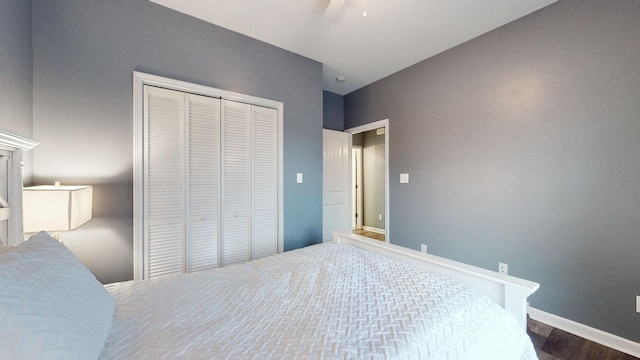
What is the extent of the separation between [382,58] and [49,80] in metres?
3.01

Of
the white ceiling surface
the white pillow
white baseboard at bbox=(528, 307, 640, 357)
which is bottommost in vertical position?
white baseboard at bbox=(528, 307, 640, 357)

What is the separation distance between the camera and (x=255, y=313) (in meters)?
0.93

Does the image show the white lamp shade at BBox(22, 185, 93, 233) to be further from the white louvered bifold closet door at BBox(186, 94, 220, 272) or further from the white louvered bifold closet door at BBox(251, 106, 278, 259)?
the white louvered bifold closet door at BBox(251, 106, 278, 259)

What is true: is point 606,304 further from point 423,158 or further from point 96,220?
point 96,220

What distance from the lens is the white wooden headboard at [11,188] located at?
1.09 m

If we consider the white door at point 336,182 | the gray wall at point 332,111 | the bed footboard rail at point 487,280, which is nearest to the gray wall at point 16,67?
the bed footboard rail at point 487,280

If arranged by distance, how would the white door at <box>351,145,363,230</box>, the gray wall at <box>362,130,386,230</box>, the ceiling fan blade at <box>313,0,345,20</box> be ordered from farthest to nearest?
the white door at <box>351,145,363,230</box>, the gray wall at <box>362,130,386,230</box>, the ceiling fan blade at <box>313,0,345,20</box>

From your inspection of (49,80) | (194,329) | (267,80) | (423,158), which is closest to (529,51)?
(423,158)

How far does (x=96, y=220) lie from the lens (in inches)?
69.5

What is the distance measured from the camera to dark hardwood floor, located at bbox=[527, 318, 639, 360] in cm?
158

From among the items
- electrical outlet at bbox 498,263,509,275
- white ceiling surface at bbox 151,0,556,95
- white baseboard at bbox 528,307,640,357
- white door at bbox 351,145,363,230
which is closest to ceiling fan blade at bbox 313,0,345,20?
white ceiling surface at bbox 151,0,556,95

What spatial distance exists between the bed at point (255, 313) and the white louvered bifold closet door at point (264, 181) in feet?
3.78

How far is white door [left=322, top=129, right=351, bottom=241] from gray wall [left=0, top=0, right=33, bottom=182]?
2860 millimetres

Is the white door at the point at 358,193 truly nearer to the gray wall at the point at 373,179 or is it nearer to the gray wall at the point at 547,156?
the gray wall at the point at 373,179
